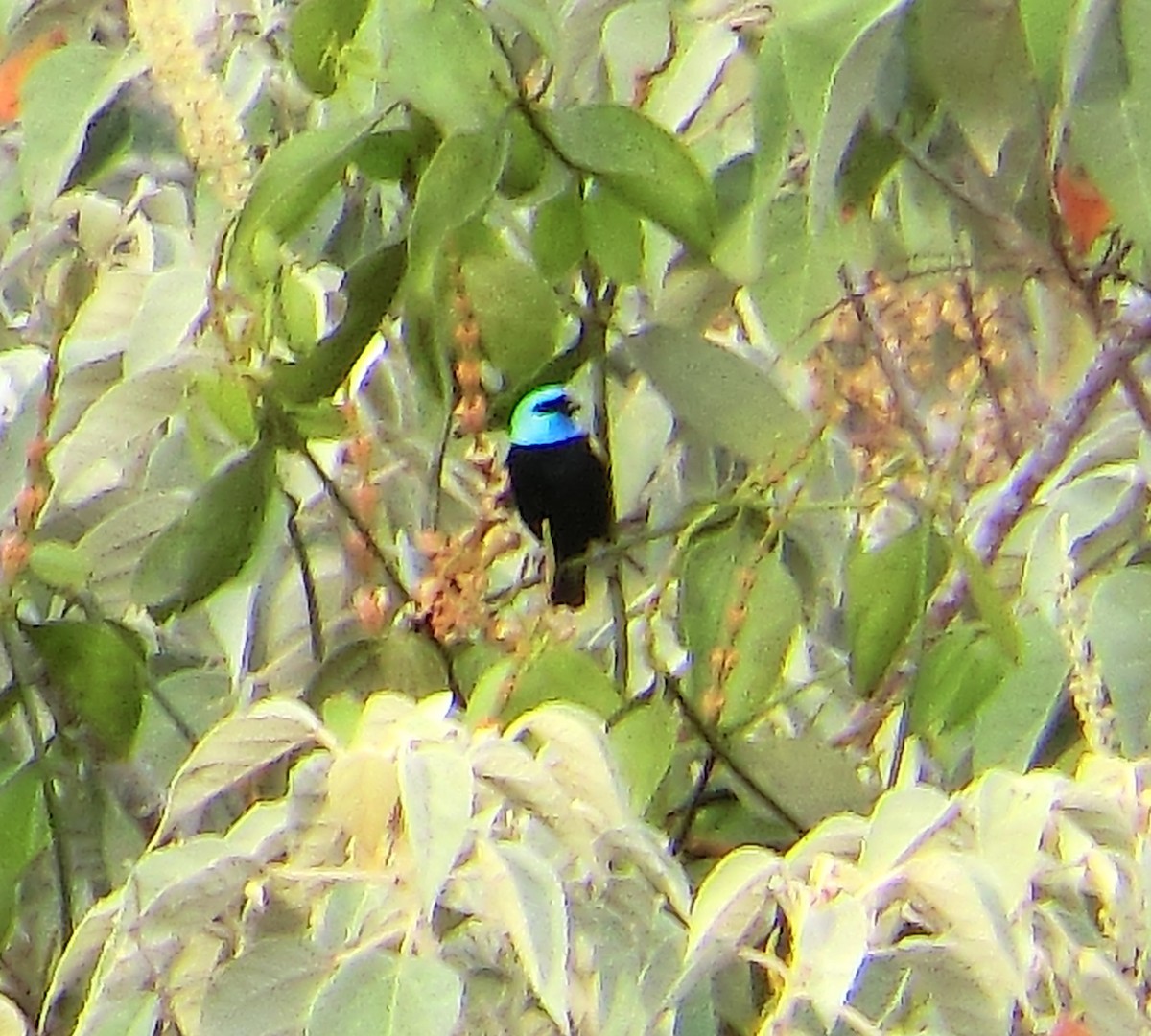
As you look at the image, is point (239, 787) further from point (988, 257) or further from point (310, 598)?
point (988, 257)

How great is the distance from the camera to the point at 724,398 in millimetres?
735

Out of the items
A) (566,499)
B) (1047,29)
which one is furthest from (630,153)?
(566,499)

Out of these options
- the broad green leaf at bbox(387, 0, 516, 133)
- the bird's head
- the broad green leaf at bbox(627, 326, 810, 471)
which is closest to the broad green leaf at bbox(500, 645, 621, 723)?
the broad green leaf at bbox(627, 326, 810, 471)

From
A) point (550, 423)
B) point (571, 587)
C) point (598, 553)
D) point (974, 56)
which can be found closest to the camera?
point (974, 56)

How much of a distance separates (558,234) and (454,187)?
Result: 13 centimetres

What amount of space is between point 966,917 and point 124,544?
0.46 meters

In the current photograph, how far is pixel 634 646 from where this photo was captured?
39.5 inches

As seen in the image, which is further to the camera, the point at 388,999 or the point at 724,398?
the point at 724,398

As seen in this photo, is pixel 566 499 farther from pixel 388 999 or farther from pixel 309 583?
pixel 388 999

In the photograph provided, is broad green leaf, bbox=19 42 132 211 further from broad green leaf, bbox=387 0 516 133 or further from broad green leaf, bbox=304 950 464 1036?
broad green leaf, bbox=304 950 464 1036

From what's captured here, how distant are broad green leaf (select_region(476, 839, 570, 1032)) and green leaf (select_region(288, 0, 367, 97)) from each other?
13.1 inches

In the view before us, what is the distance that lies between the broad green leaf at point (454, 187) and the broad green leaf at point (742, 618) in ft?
0.63

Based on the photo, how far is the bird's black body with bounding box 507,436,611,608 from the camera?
97 centimetres

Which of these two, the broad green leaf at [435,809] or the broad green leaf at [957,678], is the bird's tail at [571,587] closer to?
the broad green leaf at [957,678]
